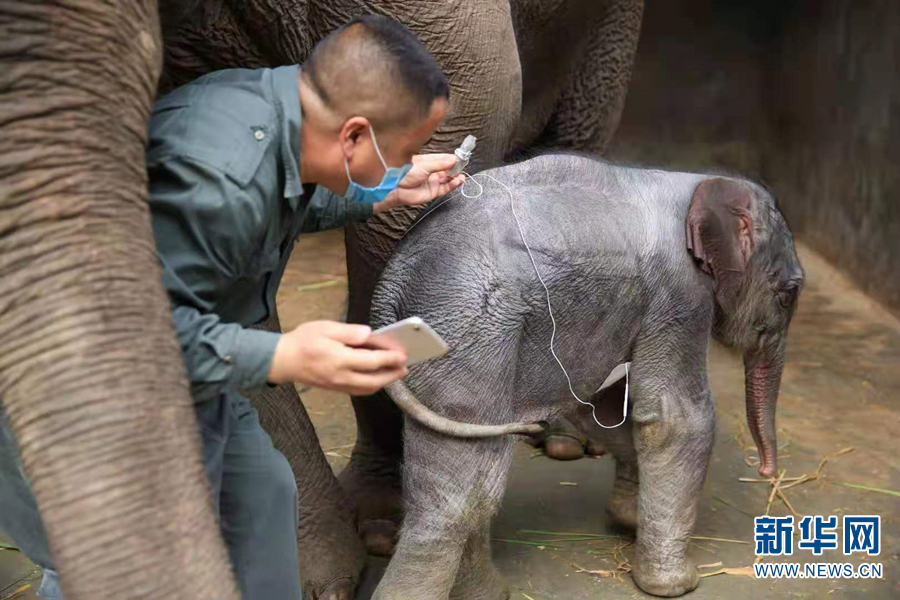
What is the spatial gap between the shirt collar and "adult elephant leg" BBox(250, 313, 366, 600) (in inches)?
39.9

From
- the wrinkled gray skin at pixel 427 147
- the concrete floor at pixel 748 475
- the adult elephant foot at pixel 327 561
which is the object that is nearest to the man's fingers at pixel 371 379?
the wrinkled gray skin at pixel 427 147

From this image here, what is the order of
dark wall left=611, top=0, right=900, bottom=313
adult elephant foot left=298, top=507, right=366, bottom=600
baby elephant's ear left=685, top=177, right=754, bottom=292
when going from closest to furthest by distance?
baby elephant's ear left=685, top=177, right=754, bottom=292 < adult elephant foot left=298, top=507, right=366, bottom=600 < dark wall left=611, top=0, right=900, bottom=313

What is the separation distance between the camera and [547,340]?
98.3 inches

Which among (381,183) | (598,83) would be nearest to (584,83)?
(598,83)

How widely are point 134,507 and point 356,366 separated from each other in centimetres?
36

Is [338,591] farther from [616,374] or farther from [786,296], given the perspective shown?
[786,296]

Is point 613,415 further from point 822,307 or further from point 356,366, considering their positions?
point 822,307

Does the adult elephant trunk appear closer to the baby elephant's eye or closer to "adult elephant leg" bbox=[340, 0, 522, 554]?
the baby elephant's eye

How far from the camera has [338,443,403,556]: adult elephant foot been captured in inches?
125

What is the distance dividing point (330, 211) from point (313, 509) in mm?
963

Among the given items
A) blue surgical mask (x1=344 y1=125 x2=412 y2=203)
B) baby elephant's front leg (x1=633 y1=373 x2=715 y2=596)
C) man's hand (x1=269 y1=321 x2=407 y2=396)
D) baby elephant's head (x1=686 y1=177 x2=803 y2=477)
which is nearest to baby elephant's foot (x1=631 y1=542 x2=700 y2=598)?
baby elephant's front leg (x1=633 y1=373 x2=715 y2=596)

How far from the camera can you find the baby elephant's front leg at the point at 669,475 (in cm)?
270

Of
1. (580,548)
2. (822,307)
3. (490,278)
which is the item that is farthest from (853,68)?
(490,278)

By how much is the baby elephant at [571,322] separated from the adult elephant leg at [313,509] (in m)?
0.29
